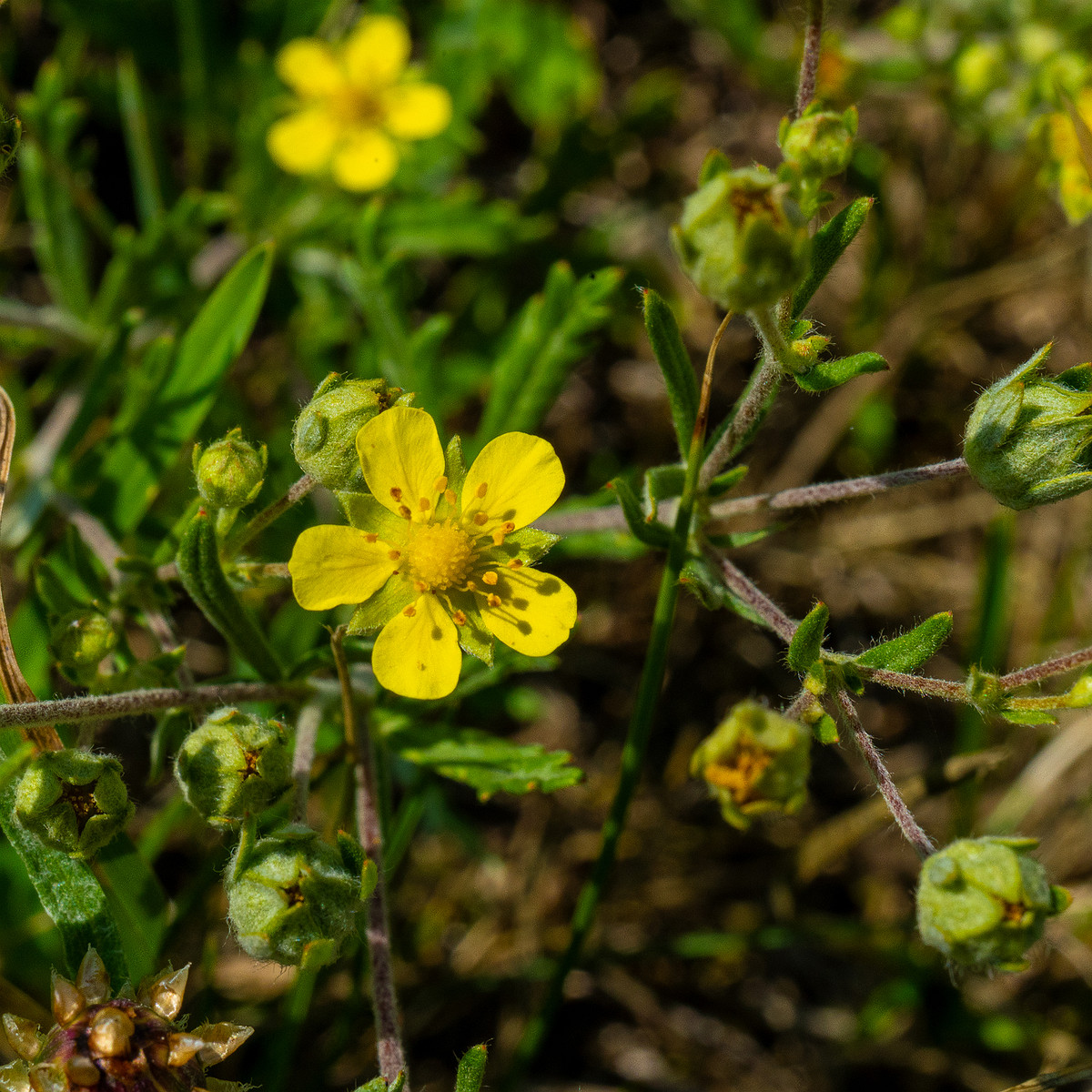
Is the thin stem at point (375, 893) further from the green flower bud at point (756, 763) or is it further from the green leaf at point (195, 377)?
the green leaf at point (195, 377)

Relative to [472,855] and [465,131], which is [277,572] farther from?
[465,131]

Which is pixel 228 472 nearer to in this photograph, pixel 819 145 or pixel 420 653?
pixel 420 653

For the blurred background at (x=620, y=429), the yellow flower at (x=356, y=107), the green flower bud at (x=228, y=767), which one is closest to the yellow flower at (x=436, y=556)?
the green flower bud at (x=228, y=767)

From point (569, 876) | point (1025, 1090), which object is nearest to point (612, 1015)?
point (569, 876)

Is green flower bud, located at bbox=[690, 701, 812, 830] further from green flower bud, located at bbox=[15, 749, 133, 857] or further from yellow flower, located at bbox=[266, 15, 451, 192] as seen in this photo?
yellow flower, located at bbox=[266, 15, 451, 192]

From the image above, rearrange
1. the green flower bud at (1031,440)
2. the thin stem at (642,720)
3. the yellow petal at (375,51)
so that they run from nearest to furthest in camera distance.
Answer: the green flower bud at (1031,440), the thin stem at (642,720), the yellow petal at (375,51)

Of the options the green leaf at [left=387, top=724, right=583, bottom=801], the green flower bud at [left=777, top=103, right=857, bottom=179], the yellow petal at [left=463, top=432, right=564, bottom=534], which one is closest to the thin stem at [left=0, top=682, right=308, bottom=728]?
the green leaf at [left=387, top=724, right=583, bottom=801]
